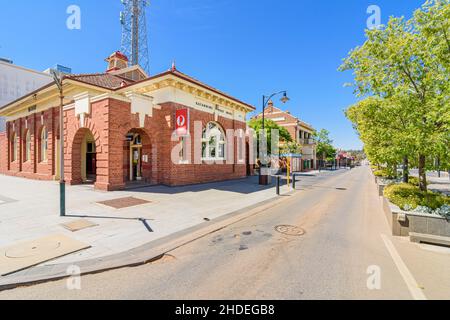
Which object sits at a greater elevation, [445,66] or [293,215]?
[445,66]

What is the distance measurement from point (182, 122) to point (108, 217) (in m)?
7.97

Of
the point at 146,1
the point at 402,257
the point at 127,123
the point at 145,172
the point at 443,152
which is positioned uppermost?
the point at 146,1

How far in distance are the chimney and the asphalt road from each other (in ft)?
75.1

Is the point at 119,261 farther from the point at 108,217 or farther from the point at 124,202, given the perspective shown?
the point at 124,202

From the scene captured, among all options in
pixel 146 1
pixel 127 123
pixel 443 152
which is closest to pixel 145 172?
pixel 127 123

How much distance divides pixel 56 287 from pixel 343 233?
22.5 ft

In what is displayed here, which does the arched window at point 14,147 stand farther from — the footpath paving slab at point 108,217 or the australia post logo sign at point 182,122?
the australia post logo sign at point 182,122

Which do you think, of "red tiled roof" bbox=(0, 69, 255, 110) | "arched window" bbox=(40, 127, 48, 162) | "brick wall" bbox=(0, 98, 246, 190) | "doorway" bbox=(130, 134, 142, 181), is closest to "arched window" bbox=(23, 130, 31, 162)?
"brick wall" bbox=(0, 98, 246, 190)

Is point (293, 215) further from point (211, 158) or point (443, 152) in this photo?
point (211, 158)

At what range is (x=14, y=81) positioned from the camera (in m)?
35.3

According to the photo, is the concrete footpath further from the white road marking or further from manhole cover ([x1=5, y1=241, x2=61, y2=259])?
the white road marking

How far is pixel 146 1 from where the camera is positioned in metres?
32.4

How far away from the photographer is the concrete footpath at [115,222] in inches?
165

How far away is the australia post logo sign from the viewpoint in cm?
1340
